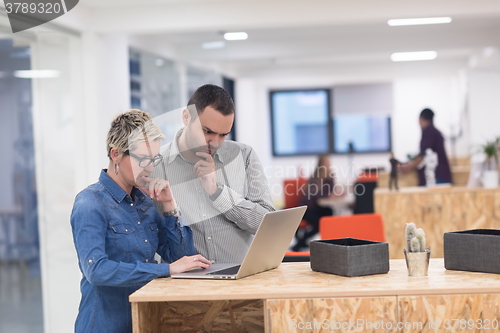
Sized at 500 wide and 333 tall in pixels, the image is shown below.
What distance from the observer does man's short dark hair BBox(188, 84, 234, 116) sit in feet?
7.57

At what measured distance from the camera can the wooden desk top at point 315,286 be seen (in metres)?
1.76

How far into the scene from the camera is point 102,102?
16.6 feet

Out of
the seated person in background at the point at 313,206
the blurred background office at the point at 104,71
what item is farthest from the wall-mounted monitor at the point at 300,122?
the seated person in background at the point at 313,206

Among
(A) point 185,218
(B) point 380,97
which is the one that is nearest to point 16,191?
(A) point 185,218

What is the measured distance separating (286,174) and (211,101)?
1056cm

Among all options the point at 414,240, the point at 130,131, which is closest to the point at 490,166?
the point at 414,240

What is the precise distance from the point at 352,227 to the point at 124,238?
2.14m

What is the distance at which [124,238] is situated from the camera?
79.0 inches

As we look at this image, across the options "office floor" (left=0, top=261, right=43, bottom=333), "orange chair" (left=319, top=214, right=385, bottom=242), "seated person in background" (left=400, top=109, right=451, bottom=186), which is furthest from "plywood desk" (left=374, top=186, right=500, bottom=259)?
"office floor" (left=0, top=261, right=43, bottom=333)

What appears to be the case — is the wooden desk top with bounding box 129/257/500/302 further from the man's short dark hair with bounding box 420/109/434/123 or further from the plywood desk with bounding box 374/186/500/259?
the man's short dark hair with bounding box 420/109/434/123

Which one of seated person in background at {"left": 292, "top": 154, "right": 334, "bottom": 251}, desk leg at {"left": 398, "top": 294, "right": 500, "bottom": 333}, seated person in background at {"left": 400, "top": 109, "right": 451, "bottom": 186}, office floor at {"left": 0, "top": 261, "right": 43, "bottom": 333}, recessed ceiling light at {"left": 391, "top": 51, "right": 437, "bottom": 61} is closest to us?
desk leg at {"left": 398, "top": 294, "right": 500, "bottom": 333}

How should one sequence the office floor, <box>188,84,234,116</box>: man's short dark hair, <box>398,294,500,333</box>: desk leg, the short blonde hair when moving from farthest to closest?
1. the office floor
2. <box>188,84,234,116</box>: man's short dark hair
3. the short blonde hair
4. <box>398,294,500,333</box>: desk leg

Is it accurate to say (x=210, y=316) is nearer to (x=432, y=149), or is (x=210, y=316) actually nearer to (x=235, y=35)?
(x=432, y=149)

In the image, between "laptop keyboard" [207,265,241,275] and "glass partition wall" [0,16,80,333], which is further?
"glass partition wall" [0,16,80,333]
